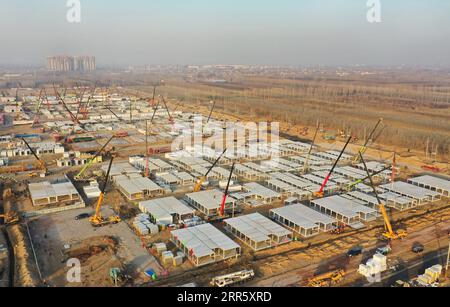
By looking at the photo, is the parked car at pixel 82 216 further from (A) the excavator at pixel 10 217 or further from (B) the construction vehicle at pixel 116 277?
(B) the construction vehicle at pixel 116 277

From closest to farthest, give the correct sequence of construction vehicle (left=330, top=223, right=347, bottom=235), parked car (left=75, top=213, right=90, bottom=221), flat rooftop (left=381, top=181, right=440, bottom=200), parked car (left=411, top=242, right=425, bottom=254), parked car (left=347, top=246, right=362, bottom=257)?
1. parked car (left=347, top=246, right=362, bottom=257)
2. parked car (left=411, top=242, right=425, bottom=254)
3. construction vehicle (left=330, top=223, right=347, bottom=235)
4. parked car (left=75, top=213, right=90, bottom=221)
5. flat rooftop (left=381, top=181, right=440, bottom=200)

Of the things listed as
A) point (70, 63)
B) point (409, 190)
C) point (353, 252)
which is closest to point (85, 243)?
point (353, 252)

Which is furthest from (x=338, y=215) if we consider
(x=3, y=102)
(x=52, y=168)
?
(x=3, y=102)

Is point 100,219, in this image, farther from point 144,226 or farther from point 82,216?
point 144,226

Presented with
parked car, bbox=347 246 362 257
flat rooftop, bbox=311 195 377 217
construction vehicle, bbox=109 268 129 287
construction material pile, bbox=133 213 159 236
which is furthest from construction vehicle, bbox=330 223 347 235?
construction vehicle, bbox=109 268 129 287

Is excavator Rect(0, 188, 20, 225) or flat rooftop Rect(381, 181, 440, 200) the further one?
flat rooftop Rect(381, 181, 440, 200)

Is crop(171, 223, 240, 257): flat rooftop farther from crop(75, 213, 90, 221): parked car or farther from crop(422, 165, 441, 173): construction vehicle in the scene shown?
crop(422, 165, 441, 173): construction vehicle
